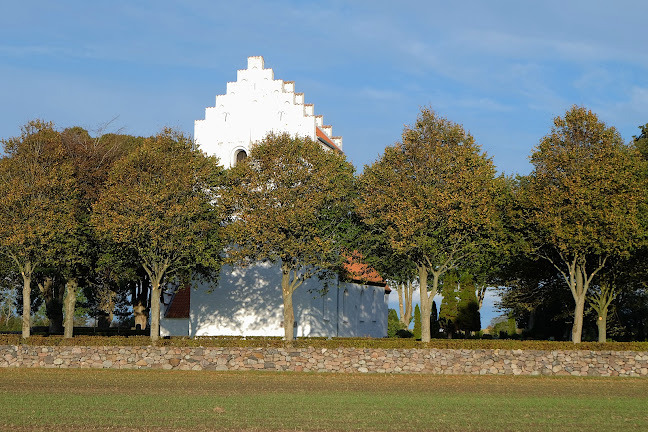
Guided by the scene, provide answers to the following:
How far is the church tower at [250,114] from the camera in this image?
57344 millimetres

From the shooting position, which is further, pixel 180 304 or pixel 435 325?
pixel 435 325

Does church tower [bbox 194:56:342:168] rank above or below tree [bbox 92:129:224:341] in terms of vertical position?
above

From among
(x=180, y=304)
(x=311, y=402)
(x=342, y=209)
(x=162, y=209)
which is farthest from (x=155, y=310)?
(x=311, y=402)

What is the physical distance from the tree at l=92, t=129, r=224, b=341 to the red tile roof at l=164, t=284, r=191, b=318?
14.4m

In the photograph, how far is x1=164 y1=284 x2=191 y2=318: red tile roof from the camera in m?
59.0

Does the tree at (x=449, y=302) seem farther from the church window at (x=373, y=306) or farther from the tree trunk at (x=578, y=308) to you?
the tree trunk at (x=578, y=308)

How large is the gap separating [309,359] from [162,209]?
460 inches

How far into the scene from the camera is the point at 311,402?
78.2 feet

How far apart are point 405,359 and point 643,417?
17.1 metres

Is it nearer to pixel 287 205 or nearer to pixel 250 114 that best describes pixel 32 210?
pixel 287 205

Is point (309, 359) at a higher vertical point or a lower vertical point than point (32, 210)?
lower

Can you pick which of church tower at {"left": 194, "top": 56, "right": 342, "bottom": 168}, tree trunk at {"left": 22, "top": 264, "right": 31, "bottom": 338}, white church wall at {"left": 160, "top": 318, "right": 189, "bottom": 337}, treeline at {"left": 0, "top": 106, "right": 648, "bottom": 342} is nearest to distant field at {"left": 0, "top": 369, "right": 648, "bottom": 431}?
tree trunk at {"left": 22, "top": 264, "right": 31, "bottom": 338}

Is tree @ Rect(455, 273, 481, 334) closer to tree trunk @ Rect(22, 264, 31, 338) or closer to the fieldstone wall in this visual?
the fieldstone wall

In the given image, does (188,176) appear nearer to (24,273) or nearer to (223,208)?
(223,208)
